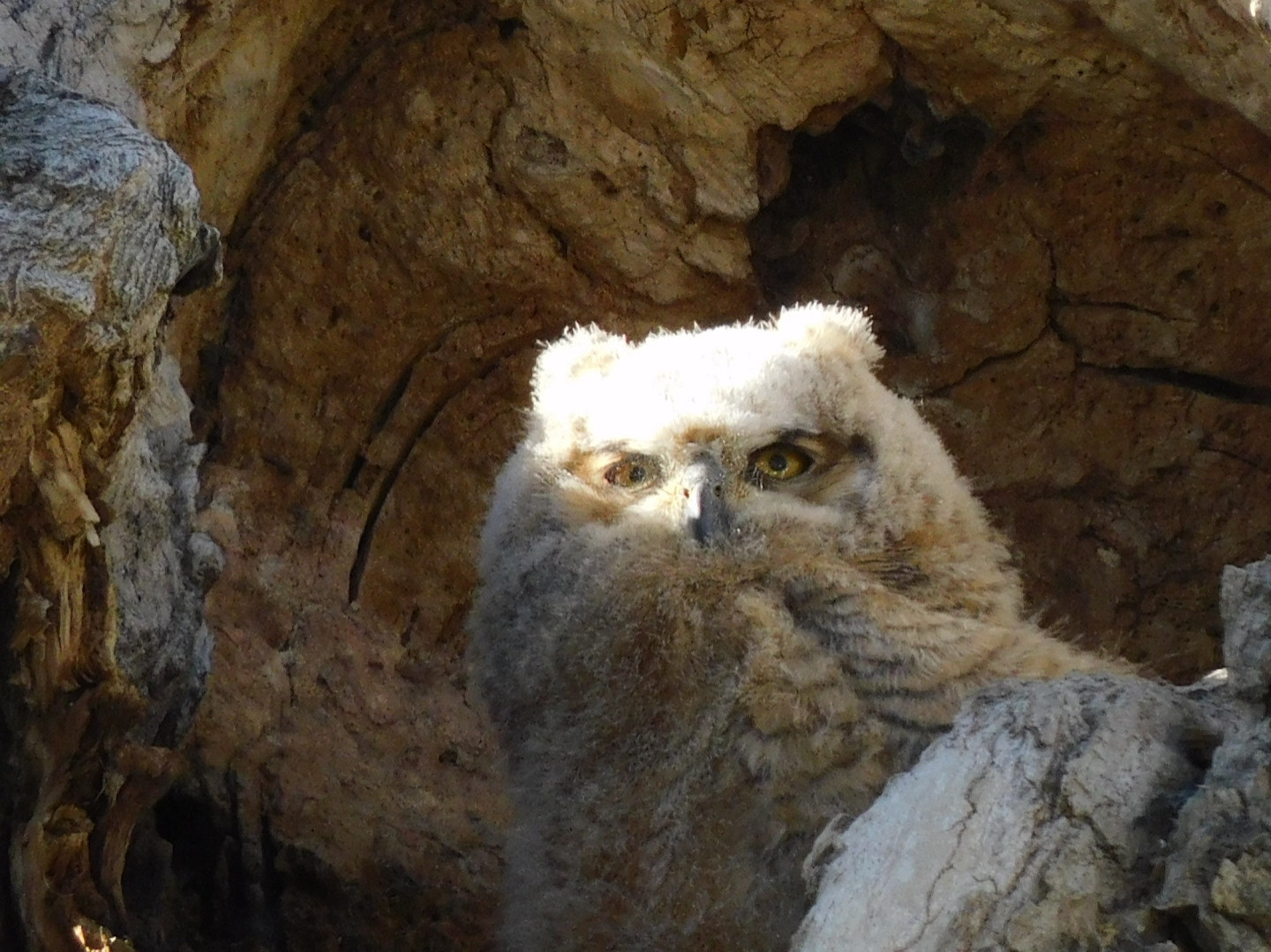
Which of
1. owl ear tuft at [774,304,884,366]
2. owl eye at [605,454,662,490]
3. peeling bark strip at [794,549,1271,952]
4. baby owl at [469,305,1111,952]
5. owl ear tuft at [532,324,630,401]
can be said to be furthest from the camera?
owl ear tuft at [532,324,630,401]

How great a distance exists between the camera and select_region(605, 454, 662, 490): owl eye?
305cm

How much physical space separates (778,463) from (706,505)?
21 cm

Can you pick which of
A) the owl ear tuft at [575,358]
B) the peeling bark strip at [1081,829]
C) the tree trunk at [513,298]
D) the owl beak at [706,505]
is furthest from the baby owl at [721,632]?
the tree trunk at [513,298]

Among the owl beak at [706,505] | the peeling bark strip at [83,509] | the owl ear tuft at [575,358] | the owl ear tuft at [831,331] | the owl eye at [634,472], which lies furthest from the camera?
the owl ear tuft at [575,358]

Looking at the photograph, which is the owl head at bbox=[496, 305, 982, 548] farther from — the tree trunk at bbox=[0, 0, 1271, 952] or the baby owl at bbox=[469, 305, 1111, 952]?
the tree trunk at bbox=[0, 0, 1271, 952]

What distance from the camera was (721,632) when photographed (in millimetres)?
2818

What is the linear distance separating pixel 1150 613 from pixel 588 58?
196 centimetres

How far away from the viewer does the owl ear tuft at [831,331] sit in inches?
129

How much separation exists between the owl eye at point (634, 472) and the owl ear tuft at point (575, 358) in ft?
1.30

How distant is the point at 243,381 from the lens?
4.11 meters

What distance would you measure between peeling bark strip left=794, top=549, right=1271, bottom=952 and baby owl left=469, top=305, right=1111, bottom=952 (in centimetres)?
50

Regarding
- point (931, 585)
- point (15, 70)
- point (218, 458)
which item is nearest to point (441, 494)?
point (218, 458)

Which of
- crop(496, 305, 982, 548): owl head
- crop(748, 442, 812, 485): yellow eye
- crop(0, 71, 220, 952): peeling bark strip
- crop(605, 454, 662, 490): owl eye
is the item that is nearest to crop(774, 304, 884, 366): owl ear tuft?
crop(496, 305, 982, 548): owl head

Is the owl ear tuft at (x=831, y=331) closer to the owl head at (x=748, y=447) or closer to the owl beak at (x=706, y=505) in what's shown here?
the owl head at (x=748, y=447)
